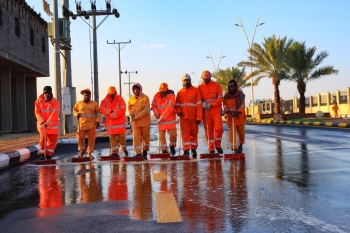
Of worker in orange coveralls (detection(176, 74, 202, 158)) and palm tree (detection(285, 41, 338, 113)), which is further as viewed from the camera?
palm tree (detection(285, 41, 338, 113))

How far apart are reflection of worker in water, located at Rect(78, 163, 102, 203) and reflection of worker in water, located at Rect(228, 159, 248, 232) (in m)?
1.67

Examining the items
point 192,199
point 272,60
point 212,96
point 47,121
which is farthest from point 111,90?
point 272,60

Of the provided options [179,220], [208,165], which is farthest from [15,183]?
[179,220]

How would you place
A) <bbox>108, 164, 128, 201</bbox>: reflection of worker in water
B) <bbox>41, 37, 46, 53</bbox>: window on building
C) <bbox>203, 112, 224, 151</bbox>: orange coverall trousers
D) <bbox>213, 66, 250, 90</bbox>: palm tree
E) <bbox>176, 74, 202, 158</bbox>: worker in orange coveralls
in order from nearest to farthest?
<bbox>108, 164, 128, 201</bbox>: reflection of worker in water < <bbox>203, 112, 224, 151</bbox>: orange coverall trousers < <bbox>176, 74, 202, 158</bbox>: worker in orange coveralls < <bbox>41, 37, 46, 53</bbox>: window on building < <bbox>213, 66, 250, 90</bbox>: palm tree

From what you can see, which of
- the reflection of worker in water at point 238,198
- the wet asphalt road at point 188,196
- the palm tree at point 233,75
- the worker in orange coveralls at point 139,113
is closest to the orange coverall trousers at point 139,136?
the worker in orange coveralls at point 139,113

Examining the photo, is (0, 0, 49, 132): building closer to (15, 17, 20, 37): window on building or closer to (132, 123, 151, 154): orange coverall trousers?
(15, 17, 20, 37): window on building

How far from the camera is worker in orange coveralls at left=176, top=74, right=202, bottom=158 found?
10.6m

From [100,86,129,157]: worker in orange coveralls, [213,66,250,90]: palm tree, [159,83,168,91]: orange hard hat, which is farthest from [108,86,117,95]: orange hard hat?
[213,66,250,90]: palm tree

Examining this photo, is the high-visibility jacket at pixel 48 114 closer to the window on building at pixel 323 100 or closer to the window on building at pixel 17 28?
the window on building at pixel 17 28

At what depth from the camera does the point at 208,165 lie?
8.80 metres

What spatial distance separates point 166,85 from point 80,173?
3.42 meters

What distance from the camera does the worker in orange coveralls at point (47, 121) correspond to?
1048 cm

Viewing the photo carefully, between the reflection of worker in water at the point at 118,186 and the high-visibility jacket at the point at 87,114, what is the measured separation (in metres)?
2.34

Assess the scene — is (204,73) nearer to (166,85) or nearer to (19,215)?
(166,85)
